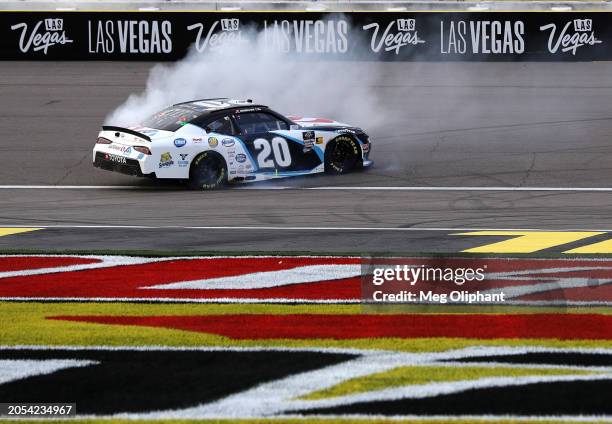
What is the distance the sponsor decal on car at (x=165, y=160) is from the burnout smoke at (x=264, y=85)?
4.98 metres

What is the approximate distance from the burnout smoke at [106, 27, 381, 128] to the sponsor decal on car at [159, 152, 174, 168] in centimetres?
498

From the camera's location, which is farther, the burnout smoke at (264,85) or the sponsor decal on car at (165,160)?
the burnout smoke at (264,85)

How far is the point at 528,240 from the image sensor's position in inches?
521

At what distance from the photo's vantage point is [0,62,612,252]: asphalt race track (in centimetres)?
1384

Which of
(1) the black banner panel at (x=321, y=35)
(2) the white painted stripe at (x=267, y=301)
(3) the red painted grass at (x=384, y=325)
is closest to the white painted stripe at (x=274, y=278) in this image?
(2) the white painted stripe at (x=267, y=301)

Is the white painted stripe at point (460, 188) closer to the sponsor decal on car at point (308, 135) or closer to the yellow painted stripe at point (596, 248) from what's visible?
the sponsor decal on car at point (308, 135)

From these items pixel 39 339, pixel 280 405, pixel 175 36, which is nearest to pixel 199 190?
pixel 39 339

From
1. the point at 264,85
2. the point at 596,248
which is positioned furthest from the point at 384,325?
the point at 264,85

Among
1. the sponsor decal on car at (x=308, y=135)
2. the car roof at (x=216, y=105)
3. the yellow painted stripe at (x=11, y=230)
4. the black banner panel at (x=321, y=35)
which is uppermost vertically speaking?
the black banner panel at (x=321, y=35)

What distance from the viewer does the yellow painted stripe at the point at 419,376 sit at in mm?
7801

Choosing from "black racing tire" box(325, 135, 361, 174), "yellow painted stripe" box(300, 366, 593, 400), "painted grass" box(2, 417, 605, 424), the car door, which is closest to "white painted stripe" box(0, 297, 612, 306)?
"yellow painted stripe" box(300, 366, 593, 400)

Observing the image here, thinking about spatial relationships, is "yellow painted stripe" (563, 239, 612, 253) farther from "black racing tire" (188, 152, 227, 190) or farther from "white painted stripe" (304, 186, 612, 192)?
"black racing tire" (188, 152, 227, 190)

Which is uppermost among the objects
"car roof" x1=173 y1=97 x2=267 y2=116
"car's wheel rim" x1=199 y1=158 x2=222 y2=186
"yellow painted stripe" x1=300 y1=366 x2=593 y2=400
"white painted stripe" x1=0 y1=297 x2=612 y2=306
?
"car roof" x1=173 y1=97 x2=267 y2=116

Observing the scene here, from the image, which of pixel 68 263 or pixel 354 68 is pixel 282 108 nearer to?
pixel 354 68
